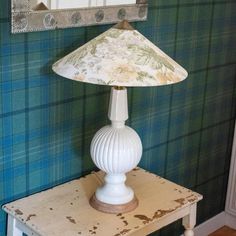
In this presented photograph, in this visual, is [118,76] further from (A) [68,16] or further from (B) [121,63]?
(A) [68,16]

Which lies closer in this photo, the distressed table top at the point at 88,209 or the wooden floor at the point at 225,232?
the distressed table top at the point at 88,209

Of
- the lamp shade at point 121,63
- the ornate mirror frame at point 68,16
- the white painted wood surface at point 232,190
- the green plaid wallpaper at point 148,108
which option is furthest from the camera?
the white painted wood surface at point 232,190

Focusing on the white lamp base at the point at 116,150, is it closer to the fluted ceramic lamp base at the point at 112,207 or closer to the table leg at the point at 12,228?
the fluted ceramic lamp base at the point at 112,207

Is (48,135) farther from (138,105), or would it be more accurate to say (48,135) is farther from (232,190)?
(232,190)

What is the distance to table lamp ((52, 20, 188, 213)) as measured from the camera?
4.86 feet

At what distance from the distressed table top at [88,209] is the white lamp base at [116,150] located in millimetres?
63

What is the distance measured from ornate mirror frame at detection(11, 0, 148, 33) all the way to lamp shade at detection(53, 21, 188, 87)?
16cm

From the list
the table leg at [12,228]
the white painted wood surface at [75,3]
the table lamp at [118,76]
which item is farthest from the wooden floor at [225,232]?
the white painted wood surface at [75,3]

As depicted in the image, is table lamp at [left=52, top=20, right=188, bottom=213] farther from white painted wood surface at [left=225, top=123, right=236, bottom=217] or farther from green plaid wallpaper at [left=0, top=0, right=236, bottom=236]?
white painted wood surface at [left=225, top=123, right=236, bottom=217]

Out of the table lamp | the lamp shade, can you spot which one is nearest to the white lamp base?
the table lamp

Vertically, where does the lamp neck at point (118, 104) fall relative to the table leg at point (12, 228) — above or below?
above

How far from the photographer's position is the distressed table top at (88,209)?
5.35 ft

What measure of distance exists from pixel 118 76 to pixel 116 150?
0.29m

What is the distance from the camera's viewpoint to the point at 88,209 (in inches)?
68.5
